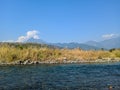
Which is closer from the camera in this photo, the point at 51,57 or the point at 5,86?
the point at 5,86

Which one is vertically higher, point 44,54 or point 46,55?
point 44,54

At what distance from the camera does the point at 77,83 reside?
2806 centimetres

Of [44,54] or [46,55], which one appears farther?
[46,55]

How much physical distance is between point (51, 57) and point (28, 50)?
230 inches

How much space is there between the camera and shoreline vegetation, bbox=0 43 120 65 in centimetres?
5144

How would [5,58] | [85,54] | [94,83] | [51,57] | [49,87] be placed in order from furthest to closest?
1. [85,54]
2. [51,57]
3. [5,58]
4. [94,83]
5. [49,87]

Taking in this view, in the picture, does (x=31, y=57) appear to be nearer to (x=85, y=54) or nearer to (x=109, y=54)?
(x=85, y=54)

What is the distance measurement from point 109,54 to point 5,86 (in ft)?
138

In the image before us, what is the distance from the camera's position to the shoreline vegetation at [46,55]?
5144 centimetres

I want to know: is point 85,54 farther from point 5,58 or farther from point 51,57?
point 5,58

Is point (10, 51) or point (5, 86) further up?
point (10, 51)

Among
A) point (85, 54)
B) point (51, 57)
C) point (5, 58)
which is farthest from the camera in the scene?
point (85, 54)

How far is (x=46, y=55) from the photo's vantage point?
5788cm

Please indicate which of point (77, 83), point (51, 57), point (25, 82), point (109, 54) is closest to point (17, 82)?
point (25, 82)
